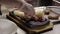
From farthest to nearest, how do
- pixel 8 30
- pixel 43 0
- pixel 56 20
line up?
pixel 43 0, pixel 56 20, pixel 8 30

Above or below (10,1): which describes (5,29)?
below

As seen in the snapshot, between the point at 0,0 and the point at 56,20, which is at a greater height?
the point at 0,0

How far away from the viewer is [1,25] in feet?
2.02

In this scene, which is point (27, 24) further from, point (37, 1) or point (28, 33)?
point (37, 1)

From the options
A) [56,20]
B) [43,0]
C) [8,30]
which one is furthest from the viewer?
[43,0]

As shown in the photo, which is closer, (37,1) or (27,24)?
(27,24)

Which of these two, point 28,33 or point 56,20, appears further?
point 56,20

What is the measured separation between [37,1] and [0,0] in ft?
2.43

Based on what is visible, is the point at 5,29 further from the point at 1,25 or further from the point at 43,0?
the point at 43,0

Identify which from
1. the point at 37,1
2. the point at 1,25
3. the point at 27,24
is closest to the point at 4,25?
the point at 1,25

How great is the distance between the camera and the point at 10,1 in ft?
1.97

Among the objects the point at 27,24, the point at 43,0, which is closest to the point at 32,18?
the point at 27,24

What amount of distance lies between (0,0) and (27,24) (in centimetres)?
19

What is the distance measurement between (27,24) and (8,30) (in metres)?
0.11
